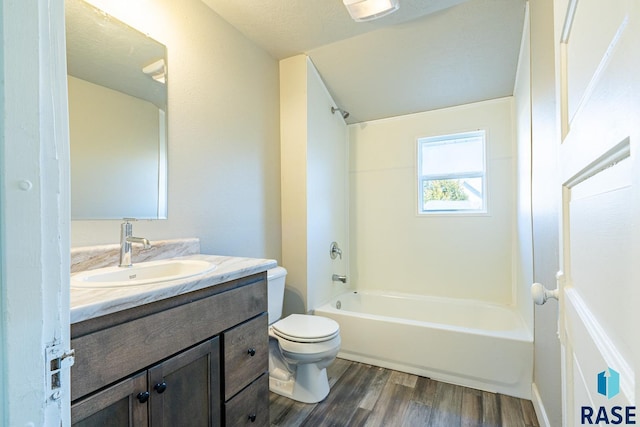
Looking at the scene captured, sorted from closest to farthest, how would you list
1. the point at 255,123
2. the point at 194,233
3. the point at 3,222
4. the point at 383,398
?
1. the point at 3,222
2. the point at 194,233
3. the point at 383,398
4. the point at 255,123

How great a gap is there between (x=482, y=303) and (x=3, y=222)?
2954 millimetres

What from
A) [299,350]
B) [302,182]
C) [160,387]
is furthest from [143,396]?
[302,182]

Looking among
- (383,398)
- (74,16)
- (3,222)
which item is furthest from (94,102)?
(383,398)

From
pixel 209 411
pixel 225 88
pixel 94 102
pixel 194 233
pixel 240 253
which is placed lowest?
pixel 209 411

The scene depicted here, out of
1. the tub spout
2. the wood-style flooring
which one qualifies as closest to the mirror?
the wood-style flooring

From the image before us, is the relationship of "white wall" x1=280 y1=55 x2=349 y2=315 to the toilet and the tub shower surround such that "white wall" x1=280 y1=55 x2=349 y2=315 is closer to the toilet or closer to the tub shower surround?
the toilet

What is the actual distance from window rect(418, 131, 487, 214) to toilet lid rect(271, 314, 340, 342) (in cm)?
155

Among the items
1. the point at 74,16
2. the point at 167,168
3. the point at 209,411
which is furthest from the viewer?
the point at 167,168

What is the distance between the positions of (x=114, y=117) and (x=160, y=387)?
1.16 m

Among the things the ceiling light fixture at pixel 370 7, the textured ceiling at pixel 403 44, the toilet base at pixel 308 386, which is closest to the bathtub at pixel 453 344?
the toilet base at pixel 308 386

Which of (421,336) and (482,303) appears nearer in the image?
(421,336)

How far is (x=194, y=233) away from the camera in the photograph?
5.45 ft

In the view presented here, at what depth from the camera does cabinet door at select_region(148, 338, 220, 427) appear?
874 mm

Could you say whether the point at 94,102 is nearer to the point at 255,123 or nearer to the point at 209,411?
the point at 255,123
